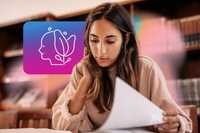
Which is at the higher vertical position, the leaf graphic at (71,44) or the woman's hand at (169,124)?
the leaf graphic at (71,44)

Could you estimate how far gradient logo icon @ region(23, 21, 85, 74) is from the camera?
58 cm

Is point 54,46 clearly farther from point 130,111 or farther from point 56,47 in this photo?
point 130,111

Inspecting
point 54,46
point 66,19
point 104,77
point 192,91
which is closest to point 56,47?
point 54,46

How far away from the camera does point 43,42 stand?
0.57 metres

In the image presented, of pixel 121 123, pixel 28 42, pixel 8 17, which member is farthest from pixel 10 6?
pixel 121 123

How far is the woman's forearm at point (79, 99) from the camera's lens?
0.54 meters

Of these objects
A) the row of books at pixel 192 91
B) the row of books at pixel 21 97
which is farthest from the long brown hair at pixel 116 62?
the row of books at pixel 192 91

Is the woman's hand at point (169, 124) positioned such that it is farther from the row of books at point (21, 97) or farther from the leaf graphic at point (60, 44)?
the row of books at point (21, 97)

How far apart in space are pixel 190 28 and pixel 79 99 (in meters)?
0.85

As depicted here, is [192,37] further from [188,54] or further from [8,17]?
[8,17]

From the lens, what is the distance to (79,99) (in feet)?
1.76

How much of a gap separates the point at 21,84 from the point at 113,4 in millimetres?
326

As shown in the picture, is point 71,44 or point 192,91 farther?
point 192,91

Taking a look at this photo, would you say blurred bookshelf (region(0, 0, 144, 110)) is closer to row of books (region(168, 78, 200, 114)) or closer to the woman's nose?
the woman's nose
